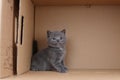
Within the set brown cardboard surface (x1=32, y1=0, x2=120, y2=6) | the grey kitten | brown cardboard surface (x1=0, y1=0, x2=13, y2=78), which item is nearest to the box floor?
brown cardboard surface (x1=0, y1=0, x2=13, y2=78)

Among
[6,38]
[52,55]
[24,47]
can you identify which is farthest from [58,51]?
[6,38]

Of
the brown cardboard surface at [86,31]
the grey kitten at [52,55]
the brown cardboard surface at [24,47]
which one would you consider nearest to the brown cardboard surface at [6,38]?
the brown cardboard surface at [24,47]

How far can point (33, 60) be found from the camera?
101 cm

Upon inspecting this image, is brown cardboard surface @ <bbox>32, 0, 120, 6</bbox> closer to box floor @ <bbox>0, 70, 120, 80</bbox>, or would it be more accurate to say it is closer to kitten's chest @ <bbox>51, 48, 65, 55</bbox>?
kitten's chest @ <bbox>51, 48, 65, 55</bbox>

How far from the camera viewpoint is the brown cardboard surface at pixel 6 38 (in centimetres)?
69

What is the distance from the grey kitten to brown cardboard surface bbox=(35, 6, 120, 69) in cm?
9

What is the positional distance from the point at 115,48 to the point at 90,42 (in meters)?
0.12

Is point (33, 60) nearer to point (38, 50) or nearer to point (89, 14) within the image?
point (38, 50)

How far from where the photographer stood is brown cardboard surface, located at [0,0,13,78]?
69 cm

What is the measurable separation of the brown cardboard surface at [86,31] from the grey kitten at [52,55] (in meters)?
0.09

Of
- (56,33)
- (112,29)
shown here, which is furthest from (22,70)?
(112,29)

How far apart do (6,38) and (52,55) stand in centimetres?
32

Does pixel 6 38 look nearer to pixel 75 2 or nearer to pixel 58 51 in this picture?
pixel 58 51

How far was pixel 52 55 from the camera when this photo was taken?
100 cm
